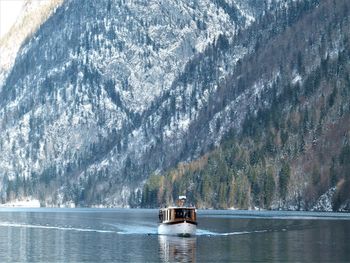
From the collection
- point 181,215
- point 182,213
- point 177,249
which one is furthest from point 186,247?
point 181,215

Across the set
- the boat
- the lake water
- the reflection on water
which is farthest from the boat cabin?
the lake water

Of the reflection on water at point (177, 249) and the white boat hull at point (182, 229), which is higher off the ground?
the white boat hull at point (182, 229)

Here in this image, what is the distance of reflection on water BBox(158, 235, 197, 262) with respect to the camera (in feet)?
451

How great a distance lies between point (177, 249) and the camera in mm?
153750

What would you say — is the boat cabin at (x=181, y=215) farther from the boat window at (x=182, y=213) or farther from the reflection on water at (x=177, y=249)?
the reflection on water at (x=177, y=249)

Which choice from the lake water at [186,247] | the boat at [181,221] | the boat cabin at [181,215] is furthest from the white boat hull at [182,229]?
the lake water at [186,247]

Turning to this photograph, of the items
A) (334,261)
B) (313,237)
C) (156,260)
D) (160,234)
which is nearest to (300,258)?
(334,261)

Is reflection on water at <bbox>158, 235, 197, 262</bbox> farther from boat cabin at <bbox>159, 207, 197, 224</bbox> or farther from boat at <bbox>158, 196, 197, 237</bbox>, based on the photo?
boat cabin at <bbox>159, 207, 197, 224</bbox>

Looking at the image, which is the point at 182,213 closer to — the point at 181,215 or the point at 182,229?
the point at 181,215

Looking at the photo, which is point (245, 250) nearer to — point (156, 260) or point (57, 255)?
point (156, 260)

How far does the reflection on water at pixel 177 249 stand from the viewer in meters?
138

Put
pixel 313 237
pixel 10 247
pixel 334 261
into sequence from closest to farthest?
pixel 334 261 → pixel 10 247 → pixel 313 237

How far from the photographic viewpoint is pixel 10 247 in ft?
532

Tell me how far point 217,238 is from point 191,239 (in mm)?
5023
